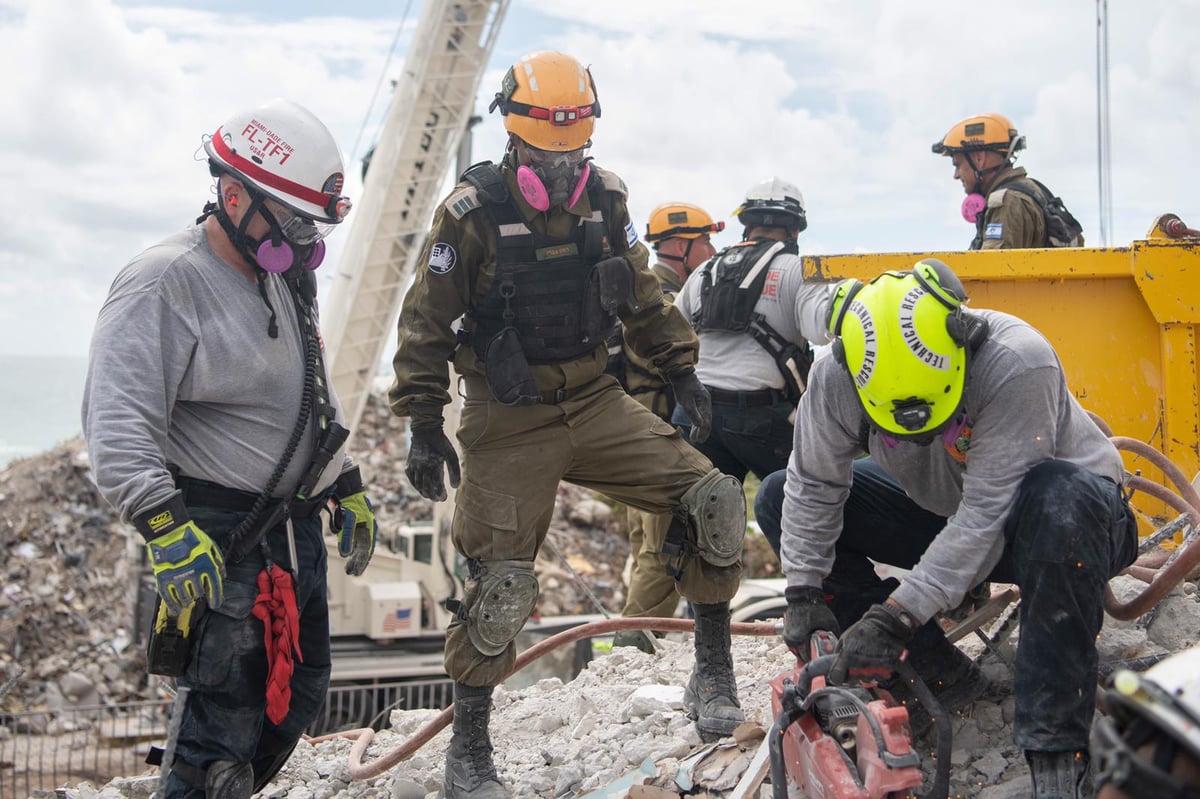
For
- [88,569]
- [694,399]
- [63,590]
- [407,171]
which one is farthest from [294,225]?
[88,569]

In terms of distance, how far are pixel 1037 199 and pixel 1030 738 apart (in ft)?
13.0

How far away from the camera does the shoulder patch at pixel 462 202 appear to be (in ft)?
11.8

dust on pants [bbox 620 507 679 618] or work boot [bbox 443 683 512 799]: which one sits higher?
dust on pants [bbox 620 507 679 618]

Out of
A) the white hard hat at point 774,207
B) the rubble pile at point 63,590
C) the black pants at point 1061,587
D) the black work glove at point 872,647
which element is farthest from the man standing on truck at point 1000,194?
the rubble pile at point 63,590

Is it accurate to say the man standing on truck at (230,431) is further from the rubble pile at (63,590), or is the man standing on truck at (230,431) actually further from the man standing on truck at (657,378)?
the rubble pile at (63,590)

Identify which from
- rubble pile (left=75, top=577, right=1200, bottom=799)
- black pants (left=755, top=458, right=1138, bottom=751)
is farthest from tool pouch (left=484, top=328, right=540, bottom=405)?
black pants (left=755, top=458, right=1138, bottom=751)

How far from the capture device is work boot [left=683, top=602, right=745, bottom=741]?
3.71 metres

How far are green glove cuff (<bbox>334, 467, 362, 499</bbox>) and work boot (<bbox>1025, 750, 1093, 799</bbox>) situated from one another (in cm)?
217

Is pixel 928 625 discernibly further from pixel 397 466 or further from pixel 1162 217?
pixel 397 466

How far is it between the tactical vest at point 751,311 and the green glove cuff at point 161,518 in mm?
2923

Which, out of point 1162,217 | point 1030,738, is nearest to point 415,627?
point 1162,217

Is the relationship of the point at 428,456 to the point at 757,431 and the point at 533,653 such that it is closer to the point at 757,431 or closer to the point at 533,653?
the point at 533,653

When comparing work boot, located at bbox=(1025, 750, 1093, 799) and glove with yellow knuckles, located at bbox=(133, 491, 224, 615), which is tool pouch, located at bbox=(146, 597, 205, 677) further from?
work boot, located at bbox=(1025, 750, 1093, 799)

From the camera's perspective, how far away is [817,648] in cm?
311
